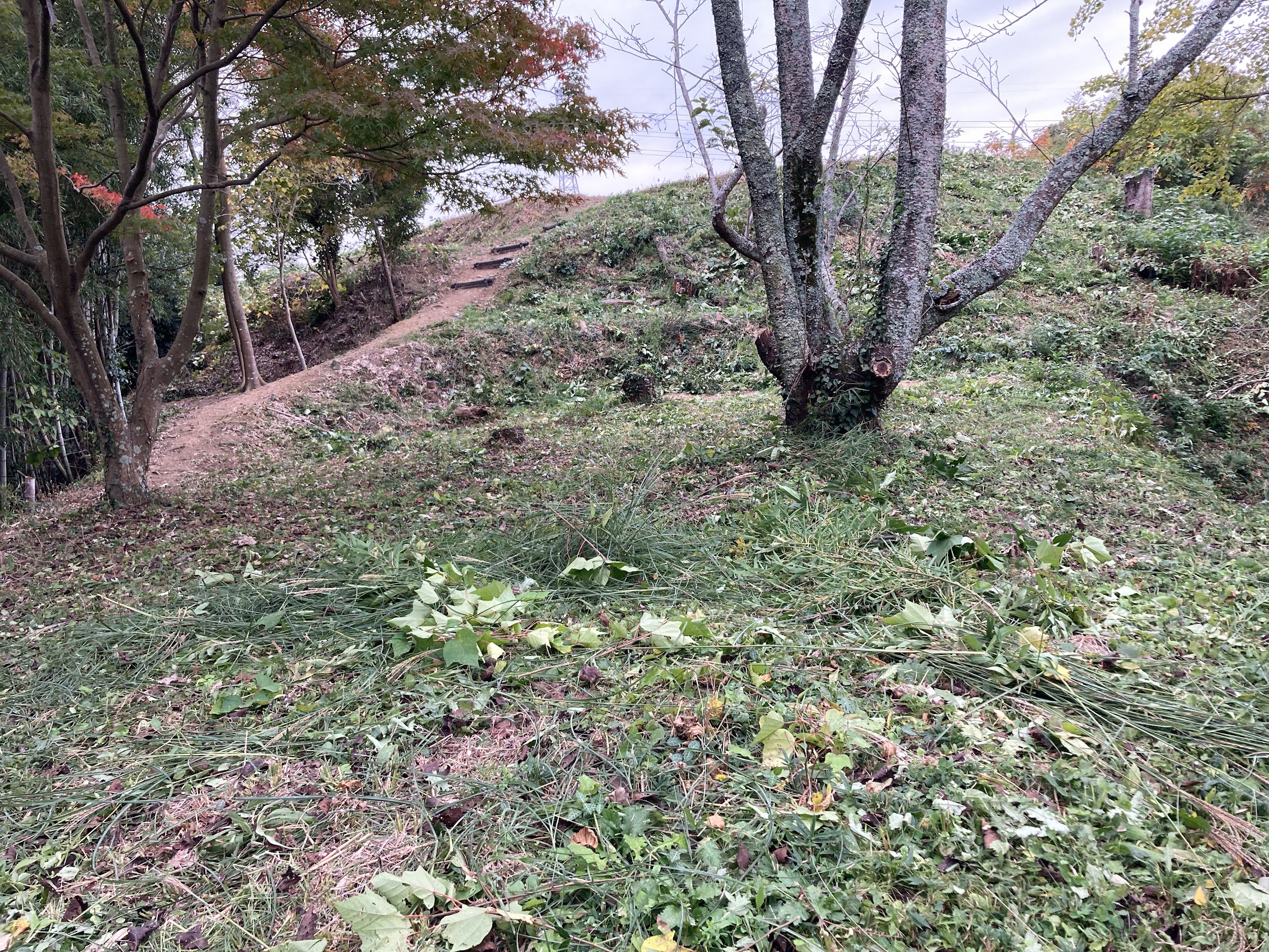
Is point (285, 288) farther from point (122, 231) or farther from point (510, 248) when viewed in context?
point (122, 231)

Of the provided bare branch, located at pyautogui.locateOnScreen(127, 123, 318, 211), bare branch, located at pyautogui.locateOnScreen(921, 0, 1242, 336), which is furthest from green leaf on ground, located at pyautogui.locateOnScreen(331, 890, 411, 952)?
bare branch, located at pyautogui.locateOnScreen(127, 123, 318, 211)

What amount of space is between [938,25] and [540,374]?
6491 mm

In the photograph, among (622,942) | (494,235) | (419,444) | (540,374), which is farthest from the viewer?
(494,235)

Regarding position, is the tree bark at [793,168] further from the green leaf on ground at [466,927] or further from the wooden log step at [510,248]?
the wooden log step at [510,248]

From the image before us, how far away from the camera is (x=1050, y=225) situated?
10.9 m

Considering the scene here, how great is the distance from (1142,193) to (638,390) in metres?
9.39

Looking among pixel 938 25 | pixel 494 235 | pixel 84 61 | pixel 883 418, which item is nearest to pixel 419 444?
pixel 84 61

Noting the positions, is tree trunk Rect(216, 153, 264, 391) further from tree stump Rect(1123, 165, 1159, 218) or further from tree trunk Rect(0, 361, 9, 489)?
tree stump Rect(1123, 165, 1159, 218)

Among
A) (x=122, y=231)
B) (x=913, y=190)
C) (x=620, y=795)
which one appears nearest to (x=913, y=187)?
(x=913, y=190)

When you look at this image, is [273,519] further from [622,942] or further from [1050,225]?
[1050,225]

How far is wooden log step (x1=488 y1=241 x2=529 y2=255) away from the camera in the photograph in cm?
1419

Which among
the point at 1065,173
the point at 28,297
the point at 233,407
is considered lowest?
the point at 233,407

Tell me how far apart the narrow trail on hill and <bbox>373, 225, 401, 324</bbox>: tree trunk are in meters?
0.31

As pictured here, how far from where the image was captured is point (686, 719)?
178 cm
